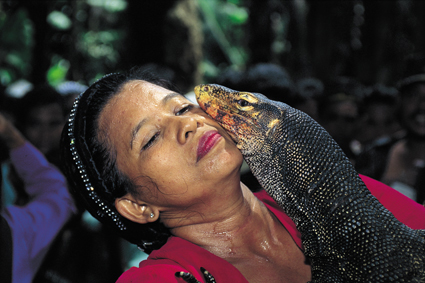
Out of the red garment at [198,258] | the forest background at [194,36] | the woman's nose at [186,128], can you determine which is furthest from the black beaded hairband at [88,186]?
the forest background at [194,36]

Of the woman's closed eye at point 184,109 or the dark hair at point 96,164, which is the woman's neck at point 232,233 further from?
the woman's closed eye at point 184,109

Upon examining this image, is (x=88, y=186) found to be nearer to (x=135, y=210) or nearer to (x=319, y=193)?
(x=135, y=210)

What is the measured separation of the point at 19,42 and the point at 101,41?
2497 mm

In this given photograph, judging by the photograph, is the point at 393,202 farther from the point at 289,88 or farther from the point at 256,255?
the point at 289,88

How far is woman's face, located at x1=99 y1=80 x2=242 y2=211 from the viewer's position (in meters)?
1.55

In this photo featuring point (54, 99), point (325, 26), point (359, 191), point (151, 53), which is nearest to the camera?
point (359, 191)

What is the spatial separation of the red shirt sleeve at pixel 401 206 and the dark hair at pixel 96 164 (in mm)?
1128

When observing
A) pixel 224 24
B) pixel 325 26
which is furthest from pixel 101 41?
pixel 325 26

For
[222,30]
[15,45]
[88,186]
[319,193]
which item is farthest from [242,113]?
[222,30]

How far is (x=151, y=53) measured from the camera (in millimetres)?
7273

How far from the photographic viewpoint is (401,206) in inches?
68.3

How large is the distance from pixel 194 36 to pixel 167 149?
261 inches

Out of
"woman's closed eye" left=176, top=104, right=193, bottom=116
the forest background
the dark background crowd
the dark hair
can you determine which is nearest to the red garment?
the dark hair

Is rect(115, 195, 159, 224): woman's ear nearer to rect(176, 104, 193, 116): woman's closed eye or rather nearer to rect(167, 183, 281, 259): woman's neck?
rect(167, 183, 281, 259): woman's neck
